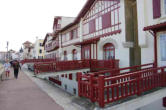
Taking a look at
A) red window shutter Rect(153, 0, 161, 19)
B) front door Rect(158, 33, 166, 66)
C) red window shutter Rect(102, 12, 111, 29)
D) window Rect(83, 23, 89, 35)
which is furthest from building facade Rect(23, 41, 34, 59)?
front door Rect(158, 33, 166, 66)

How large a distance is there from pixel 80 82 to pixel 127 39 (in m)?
6.41

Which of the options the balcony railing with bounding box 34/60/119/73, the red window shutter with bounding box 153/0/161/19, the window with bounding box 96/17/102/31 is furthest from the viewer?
the window with bounding box 96/17/102/31

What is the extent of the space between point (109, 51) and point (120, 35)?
87.3 inches

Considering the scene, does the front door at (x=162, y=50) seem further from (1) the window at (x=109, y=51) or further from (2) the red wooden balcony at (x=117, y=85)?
(1) the window at (x=109, y=51)

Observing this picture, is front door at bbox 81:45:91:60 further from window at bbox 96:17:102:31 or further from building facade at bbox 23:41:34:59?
building facade at bbox 23:41:34:59

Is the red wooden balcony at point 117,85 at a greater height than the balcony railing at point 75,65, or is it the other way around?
the balcony railing at point 75,65

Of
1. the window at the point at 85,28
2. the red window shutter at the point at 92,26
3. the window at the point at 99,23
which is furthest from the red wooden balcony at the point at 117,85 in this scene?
the window at the point at 85,28

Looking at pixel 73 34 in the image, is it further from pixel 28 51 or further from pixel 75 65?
pixel 28 51

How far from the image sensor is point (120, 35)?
39.3 feet

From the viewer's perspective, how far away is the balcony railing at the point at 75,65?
11.4 meters

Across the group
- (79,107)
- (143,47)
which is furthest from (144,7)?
(79,107)

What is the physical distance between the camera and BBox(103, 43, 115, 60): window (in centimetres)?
1330

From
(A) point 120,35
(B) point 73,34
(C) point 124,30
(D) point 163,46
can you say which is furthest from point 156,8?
(B) point 73,34

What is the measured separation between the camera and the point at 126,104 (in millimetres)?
5715
